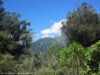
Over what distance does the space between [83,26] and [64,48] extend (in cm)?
778

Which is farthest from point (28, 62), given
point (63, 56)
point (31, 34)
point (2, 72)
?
point (63, 56)

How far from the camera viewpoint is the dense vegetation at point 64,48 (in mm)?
12578

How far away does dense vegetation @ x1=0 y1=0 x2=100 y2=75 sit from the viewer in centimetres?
1258

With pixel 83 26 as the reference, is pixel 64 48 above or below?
below

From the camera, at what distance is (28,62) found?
25359 millimetres

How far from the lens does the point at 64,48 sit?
13.6 meters

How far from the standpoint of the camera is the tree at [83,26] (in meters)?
20.3

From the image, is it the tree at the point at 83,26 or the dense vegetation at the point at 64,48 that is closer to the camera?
the dense vegetation at the point at 64,48

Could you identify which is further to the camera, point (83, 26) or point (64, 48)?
point (83, 26)

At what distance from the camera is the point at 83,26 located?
68.0 ft

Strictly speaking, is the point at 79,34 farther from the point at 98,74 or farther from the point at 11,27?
the point at 11,27

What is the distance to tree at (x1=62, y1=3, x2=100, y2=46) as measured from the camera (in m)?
20.3

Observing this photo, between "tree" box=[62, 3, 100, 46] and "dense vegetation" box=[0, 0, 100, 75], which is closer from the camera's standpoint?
"dense vegetation" box=[0, 0, 100, 75]

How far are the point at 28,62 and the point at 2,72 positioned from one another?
496cm
